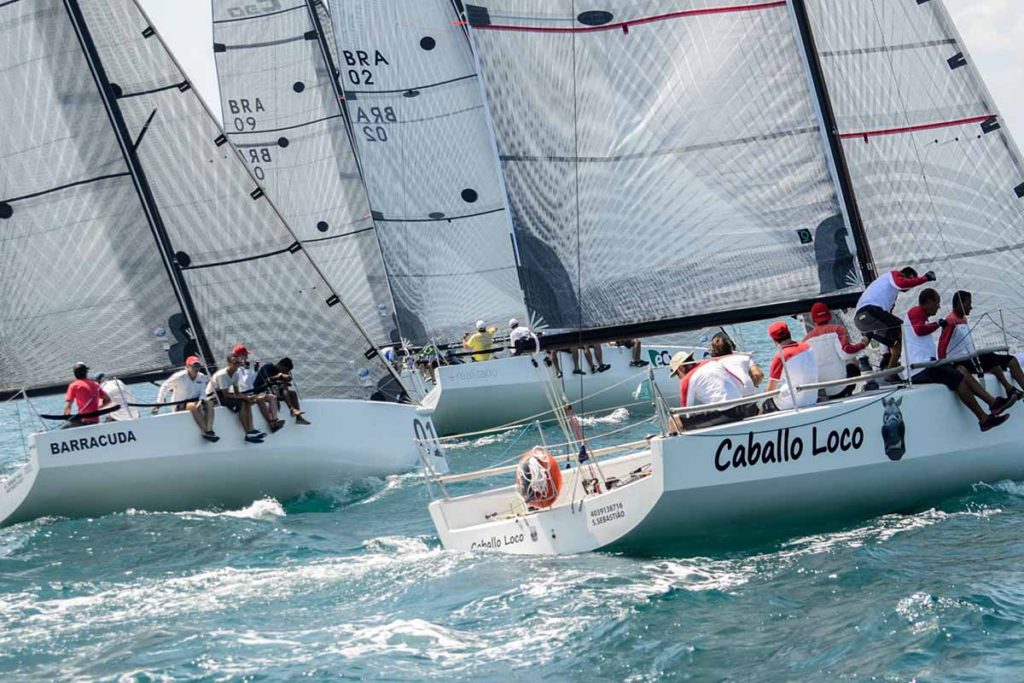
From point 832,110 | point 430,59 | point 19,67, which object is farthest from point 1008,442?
point 430,59

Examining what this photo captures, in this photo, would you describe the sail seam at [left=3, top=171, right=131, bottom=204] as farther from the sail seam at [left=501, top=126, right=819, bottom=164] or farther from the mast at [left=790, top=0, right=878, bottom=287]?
the mast at [left=790, top=0, right=878, bottom=287]

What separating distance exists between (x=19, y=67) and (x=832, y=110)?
10289 millimetres

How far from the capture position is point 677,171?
534 inches

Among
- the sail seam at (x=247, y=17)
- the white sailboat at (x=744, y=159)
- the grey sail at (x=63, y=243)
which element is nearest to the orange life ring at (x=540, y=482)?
the white sailboat at (x=744, y=159)

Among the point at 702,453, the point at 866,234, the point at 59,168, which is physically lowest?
the point at 702,453


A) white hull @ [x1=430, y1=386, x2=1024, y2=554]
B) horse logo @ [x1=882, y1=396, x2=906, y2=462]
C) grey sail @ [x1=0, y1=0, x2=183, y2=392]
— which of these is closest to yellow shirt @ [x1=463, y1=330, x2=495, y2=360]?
grey sail @ [x1=0, y1=0, x2=183, y2=392]

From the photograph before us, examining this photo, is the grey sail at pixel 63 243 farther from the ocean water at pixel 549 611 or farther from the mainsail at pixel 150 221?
the ocean water at pixel 549 611

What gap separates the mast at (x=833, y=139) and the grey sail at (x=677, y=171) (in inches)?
3.9

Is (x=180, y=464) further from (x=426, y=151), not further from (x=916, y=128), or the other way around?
(x=426, y=151)

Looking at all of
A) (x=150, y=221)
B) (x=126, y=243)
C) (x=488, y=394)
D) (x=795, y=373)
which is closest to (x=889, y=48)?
(x=795, y=373)

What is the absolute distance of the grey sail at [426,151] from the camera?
2636cm

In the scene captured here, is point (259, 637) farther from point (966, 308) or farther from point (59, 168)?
point (59, 168)

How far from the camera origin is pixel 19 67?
59.3 ft

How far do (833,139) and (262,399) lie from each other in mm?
6749
